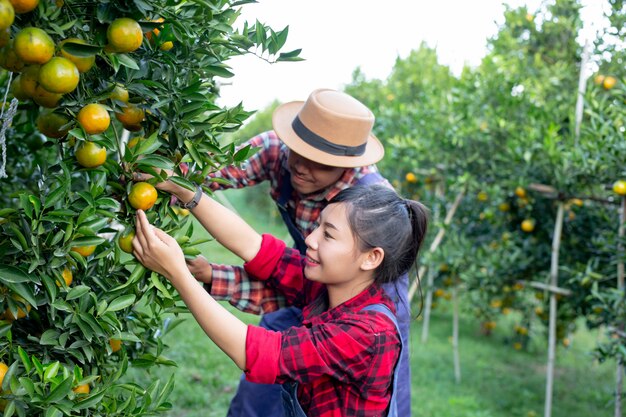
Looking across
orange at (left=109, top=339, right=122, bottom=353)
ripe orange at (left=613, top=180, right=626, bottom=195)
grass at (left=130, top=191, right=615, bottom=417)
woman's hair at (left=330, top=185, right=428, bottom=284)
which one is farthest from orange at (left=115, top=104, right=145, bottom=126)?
ripe orange at (left=613, top=180, right=626, bottom=195)

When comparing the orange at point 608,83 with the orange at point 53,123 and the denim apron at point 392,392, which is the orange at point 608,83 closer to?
the denim apron at point 392,392

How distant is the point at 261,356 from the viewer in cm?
164

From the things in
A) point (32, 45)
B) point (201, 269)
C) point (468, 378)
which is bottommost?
point (468, 378)

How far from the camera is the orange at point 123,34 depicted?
1.31 m

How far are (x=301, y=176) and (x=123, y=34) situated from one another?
1006 mm

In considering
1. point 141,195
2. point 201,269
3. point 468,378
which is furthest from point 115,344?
point 468,378

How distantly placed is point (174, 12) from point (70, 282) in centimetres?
63

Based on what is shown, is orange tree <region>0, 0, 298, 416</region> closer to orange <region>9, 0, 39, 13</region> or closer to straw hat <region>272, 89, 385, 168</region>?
orange <region>9, 0, 39, 13</region>

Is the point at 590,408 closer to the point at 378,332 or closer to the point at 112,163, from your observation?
the point at 378,332

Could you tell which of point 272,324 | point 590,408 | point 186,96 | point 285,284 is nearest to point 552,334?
point 590,408

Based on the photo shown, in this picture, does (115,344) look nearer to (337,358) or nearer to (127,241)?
(127,241)

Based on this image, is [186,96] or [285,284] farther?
[285,284]

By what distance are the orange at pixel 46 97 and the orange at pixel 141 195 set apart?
0.25 metres

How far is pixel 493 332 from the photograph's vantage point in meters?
8.09
